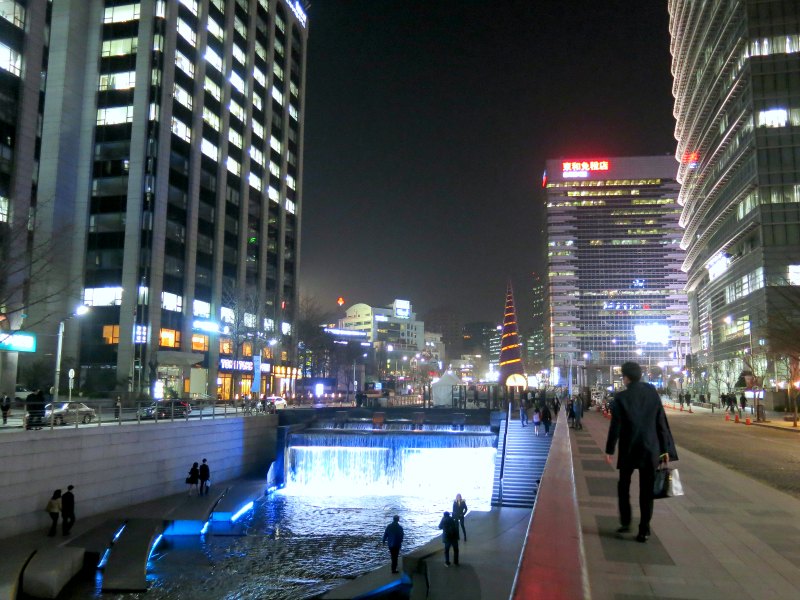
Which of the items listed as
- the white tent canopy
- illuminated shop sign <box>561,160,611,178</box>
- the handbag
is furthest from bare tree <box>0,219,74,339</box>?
illuminated shop sign <box>561,160,611,178</box>

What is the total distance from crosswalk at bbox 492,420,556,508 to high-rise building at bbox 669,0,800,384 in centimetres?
2583

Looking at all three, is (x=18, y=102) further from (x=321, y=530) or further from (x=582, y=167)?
(x=582, y=167)

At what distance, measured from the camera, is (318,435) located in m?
36.8

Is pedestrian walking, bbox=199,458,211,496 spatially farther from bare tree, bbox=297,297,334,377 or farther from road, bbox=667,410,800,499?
bare tree, bbox=297,297,334,377

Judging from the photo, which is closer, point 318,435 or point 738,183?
point 318,435

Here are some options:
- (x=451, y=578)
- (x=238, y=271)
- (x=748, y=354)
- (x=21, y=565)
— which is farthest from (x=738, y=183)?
(x=21, y=565)

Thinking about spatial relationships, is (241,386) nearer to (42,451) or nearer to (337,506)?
(337,506)

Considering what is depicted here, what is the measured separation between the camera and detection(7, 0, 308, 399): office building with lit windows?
5816 centimetres

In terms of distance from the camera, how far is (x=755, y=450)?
24312 millimetres

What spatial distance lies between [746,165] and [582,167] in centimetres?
12952

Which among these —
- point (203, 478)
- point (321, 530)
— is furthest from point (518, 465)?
point (203, 478)

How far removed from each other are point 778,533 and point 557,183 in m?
197

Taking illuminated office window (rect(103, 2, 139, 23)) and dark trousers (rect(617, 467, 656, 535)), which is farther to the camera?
illuminated office window (rect(103, 2, 139, 23))

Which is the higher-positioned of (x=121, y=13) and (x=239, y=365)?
(x=121, y=13)
